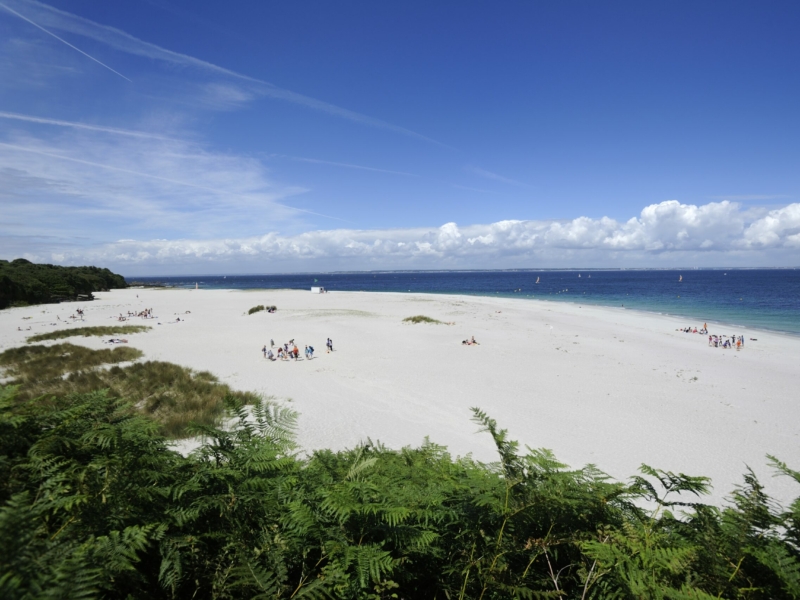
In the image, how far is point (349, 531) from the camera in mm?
2299

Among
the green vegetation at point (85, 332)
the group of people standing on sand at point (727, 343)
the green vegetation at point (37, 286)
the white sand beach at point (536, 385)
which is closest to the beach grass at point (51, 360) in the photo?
the white sand beach at point (536, 385)

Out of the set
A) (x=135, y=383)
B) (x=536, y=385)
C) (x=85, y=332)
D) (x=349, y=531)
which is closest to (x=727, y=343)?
(x=536, y=385)

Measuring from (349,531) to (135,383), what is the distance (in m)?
15.4

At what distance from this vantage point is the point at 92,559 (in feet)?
5.32

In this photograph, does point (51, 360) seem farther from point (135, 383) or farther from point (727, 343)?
point (727, 343)

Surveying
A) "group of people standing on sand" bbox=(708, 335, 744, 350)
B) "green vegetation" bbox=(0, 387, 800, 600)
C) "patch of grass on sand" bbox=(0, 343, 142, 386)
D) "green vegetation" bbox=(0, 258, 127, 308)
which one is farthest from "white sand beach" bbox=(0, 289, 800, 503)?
"green vegetation" bbox=(0, 258, 127, 308)

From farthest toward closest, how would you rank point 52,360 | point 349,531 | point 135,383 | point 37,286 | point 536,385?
1. point 37,286
2. point 52,360
3. point 536,385
4. point 135,383
5. point 349,531

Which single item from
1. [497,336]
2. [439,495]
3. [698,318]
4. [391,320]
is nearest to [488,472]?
[439,495]

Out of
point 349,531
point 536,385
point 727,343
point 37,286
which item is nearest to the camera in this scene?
point 349,531

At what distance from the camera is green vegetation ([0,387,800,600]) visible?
1.98 meters

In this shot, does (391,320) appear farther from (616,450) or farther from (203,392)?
(616,450)

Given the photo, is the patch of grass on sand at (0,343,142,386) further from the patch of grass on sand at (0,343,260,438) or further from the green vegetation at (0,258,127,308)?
the green vegetation at (0,258,127,308)

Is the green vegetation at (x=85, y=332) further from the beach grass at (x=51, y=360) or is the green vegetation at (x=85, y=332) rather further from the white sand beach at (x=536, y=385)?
the beach grass at (x=51, y=360)

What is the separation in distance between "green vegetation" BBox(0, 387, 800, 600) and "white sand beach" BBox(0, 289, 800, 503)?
8.11 m
